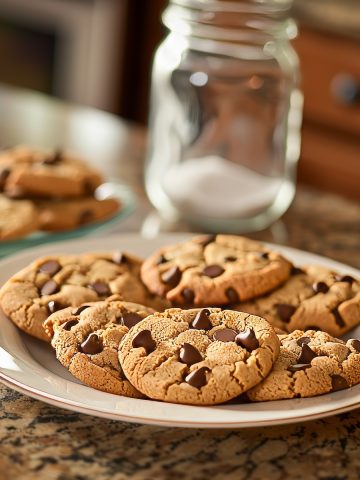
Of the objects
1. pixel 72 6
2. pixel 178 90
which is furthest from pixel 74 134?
pixel 72 6

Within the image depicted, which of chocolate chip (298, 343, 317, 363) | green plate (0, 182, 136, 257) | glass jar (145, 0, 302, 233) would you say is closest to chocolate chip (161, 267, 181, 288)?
chocolate chip (298, 343, 317, 363)

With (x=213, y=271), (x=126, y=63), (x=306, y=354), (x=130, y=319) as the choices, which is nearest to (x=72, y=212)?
(x=213, y=271)

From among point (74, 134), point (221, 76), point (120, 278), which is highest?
point (221, 76)

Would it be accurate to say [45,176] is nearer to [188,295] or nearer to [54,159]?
[54,159]

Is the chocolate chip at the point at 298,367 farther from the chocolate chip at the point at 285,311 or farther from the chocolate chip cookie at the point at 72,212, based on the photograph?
the chocolate chip cookie at the point at 72,212

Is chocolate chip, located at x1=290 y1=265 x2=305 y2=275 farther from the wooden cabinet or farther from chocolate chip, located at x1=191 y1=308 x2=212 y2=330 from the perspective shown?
the wooden cabinet

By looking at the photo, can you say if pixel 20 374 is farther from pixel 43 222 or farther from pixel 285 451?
pixel 43 222

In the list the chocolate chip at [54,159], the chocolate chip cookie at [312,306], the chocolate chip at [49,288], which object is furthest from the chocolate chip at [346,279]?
the chocolate chip at [54,159]
